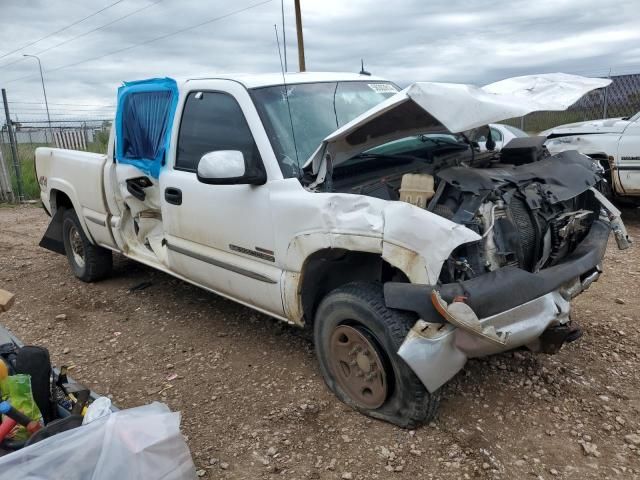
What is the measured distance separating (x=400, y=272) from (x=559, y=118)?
1319 centimetres

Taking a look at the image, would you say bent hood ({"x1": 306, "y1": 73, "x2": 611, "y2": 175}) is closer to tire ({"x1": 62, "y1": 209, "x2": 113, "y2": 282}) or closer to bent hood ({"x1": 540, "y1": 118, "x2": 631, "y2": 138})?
tire ({"x1": 62, "y1": 209, "x2": 113, "y2": 282})

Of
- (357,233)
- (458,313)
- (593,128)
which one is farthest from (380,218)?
(593,128)

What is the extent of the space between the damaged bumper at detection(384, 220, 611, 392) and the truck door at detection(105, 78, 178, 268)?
248 centimetres

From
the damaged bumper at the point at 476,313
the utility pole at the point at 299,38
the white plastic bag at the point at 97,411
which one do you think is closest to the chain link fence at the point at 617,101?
the utility pole at the point at 299,38

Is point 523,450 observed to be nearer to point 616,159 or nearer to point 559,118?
point 616,159

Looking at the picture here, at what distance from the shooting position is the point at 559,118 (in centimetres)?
1433

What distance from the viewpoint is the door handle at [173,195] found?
3.99 meters

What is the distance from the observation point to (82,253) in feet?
19.1

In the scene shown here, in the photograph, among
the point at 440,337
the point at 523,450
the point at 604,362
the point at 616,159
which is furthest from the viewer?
the point at 616,159

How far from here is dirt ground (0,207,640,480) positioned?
2.75 meters

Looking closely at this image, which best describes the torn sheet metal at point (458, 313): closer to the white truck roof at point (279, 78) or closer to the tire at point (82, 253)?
the white truck roof at point (279, 78)

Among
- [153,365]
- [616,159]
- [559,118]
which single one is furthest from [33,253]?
[559,118]

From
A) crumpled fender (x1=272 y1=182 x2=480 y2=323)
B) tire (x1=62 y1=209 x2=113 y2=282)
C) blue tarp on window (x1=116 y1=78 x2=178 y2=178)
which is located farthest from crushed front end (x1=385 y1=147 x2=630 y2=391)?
tire (x1=62 y1=209 x2=113 y2=282)

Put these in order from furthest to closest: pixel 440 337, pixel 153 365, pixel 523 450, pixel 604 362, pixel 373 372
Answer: pixel 153 365, pixel 604 362, pixel 373 372, pixel 523 450, pixel 440 337
